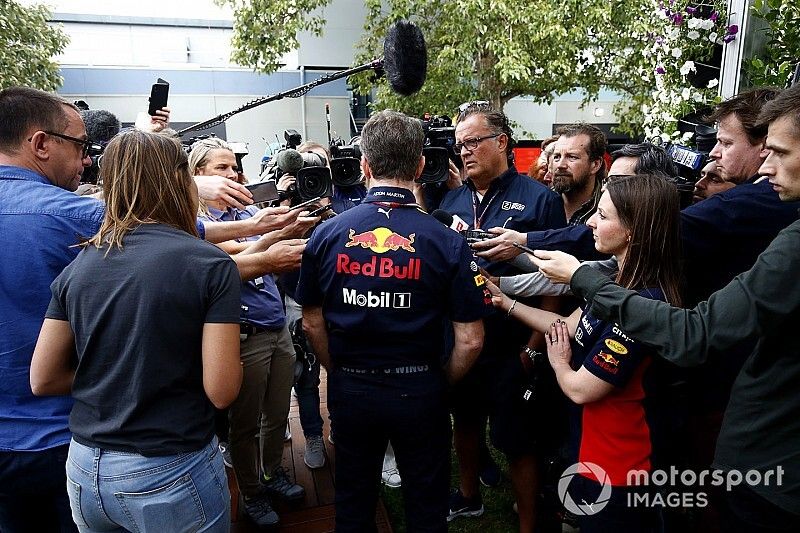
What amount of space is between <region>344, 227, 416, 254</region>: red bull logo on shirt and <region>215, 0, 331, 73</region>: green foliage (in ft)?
27.0

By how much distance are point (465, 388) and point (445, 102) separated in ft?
24.2

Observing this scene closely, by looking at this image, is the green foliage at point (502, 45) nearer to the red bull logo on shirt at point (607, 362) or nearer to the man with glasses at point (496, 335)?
the man with glasses at point (496, 335)

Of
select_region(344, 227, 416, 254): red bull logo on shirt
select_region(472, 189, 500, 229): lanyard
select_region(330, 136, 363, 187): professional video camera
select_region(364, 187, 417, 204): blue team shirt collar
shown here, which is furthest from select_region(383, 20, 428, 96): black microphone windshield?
select_region(344, 227, 416, 254): red bull logo on shirt

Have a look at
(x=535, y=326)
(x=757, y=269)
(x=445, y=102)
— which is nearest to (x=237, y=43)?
(x=445, y=102)

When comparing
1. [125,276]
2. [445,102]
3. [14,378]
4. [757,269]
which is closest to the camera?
[757,269]

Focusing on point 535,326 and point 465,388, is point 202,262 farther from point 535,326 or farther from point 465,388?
point 465,388

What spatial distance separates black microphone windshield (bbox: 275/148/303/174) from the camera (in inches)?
96.7

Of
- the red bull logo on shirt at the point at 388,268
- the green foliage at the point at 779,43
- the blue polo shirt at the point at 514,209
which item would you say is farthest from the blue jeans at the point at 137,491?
the green foliage at the point at 779,43

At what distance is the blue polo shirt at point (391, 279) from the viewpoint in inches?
74.9

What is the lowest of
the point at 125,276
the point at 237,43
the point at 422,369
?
the point at 422,369

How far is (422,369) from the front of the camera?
79.0 inches

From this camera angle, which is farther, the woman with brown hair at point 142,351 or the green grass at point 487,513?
the green grass at point 487,513
